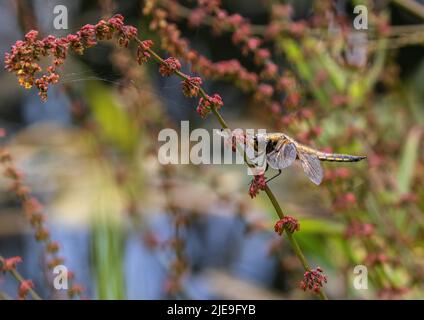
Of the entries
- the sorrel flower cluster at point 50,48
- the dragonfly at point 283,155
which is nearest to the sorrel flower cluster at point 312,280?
the dragonfly at point 283,155

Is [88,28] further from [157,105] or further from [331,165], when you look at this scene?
[157,105]

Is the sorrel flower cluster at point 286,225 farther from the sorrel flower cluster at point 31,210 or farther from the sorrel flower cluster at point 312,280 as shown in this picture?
the sorrel flower cluster at point 31,210

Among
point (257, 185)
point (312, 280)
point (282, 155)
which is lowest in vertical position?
point (312, 280)

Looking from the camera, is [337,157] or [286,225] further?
[337,157]

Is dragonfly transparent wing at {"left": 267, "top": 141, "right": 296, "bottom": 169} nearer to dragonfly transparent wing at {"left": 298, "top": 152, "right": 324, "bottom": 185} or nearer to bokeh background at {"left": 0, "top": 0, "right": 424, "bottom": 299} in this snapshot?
dragonfly transparent wing at {"left": 298, "top": 152, "right": 324, "bottom": 185}

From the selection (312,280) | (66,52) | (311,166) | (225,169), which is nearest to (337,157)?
(311,166)

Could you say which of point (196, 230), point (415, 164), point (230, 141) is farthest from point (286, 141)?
point (196, 230)

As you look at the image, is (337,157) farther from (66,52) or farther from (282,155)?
(66,52)
